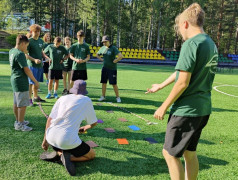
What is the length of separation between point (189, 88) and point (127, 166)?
168 cm

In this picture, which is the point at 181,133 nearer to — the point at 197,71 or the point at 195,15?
the point at 197,71

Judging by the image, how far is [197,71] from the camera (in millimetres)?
2008

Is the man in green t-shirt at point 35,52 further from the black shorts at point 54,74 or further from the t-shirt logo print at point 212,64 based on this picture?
the t-shirt logo print at point 212,64

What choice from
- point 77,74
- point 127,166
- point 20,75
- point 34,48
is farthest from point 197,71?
point 77,74

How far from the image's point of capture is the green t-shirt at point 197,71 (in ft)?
6.30

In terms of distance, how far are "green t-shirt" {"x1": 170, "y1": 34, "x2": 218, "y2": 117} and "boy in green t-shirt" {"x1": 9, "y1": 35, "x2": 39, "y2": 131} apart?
3130 millimetres

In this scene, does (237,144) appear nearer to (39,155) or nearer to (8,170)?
(39,155)

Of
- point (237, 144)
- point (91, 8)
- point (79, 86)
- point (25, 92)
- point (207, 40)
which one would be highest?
point (91, 8)

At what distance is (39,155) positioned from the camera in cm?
328

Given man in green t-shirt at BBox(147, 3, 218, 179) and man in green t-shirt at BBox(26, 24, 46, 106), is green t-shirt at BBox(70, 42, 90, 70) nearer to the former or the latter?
man in green t-shirt at BBox(26, 24, 46, 106)

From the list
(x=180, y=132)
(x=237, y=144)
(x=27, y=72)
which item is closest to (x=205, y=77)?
(x=180, y=132)

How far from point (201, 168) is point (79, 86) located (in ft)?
7.28

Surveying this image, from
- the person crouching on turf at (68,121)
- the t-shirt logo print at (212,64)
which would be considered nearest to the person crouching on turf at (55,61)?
the person crouching on turf at (68,121)

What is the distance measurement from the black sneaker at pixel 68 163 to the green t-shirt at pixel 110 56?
14.8 ft
